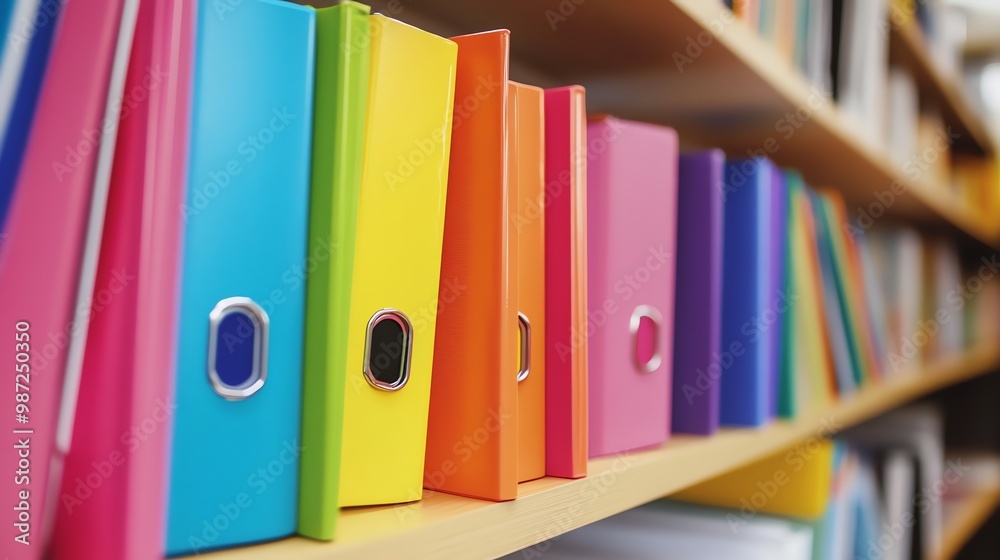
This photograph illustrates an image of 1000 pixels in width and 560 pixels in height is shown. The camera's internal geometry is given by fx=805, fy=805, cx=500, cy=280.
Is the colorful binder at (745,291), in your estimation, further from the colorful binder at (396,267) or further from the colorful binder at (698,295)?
the colorful binder at (396,267)

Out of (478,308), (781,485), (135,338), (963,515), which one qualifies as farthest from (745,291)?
(963,515)

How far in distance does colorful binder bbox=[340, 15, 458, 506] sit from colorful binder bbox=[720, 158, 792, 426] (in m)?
0.52

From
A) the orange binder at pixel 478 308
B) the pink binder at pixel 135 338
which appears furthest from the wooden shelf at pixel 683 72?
the pink binder at pixel 135 338

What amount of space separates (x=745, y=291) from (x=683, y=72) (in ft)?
0.87

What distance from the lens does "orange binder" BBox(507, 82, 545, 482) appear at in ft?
1.93

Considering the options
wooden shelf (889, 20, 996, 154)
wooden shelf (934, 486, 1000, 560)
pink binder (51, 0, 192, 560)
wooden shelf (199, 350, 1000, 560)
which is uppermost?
wooden shelf (889, 20, 996, 154)

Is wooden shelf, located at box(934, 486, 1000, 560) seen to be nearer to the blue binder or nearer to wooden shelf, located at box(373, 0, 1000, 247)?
wooden shelf, located at box(373, 0, 1000, 247)

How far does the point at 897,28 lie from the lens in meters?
1.71

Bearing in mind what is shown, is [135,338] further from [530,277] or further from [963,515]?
[963,515]

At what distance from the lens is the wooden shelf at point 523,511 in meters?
0.43

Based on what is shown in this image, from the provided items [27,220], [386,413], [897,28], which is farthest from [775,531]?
[897,28]

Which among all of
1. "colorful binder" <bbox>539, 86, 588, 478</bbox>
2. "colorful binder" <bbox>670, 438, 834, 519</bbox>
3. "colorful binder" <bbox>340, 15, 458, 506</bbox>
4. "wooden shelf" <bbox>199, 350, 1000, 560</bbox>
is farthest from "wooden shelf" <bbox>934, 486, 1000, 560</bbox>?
"colorful binder" <bbox>340, 15, 458, 506</bbox>

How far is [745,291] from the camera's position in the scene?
3.10 feet

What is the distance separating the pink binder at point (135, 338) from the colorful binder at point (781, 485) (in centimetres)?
94
